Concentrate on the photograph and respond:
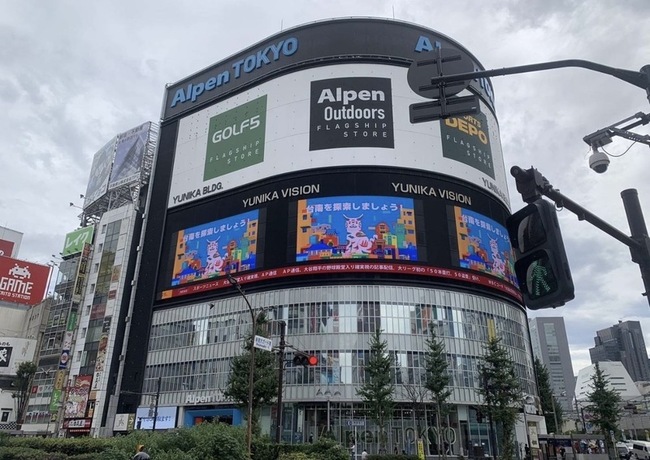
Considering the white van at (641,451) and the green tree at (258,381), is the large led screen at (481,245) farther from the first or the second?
the green tree at (258,381)

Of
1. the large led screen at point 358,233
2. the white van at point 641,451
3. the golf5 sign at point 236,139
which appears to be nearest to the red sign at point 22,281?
the large led screen at point 358,233

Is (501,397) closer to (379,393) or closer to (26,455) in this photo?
(379,393)

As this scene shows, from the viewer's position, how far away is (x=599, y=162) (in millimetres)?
5816

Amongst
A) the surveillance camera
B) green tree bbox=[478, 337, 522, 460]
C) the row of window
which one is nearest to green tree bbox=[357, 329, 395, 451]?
the row of window

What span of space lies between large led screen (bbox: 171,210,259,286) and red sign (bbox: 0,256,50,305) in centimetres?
4712

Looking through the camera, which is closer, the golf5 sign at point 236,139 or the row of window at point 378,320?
the row of window at point 378,320

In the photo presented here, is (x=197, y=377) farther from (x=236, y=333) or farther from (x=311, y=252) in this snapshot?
(x=311, y=252)

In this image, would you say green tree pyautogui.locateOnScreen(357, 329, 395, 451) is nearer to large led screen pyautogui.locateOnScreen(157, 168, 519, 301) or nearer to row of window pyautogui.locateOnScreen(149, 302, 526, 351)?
row of window pyautogui.locateOnScreen(149, 302, 526, 351)

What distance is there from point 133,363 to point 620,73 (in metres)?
68.6

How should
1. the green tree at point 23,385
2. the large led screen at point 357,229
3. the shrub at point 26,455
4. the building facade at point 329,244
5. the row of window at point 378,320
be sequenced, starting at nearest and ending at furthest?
1. the shrub at point 26,455
2. the building facade at point 329,244
3. the row of window at point 378,320
4. the large led screen at point 357,229
5. the green tree at point 23,385

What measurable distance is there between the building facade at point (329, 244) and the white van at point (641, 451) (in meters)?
11.8

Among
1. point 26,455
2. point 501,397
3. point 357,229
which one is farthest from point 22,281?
point 501,397

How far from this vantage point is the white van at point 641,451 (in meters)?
48.8

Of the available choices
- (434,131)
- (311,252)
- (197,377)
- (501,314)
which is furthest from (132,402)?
(434,131)
